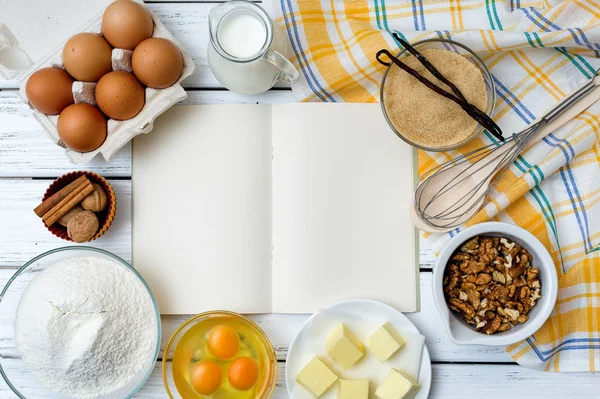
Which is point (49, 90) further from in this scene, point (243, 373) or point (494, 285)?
point (494, 285)

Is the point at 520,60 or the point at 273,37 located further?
the point at 520,60

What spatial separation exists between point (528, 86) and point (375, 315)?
421 mm

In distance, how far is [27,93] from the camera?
2.60 ft

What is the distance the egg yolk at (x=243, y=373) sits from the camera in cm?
82

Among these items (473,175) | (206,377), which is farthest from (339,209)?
(206,377)

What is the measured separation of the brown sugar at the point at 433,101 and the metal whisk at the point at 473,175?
0.15 ft

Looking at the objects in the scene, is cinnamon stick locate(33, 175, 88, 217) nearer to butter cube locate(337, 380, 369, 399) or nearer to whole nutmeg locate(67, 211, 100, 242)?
whole nutmeg locate(67, 211, 100, 242)

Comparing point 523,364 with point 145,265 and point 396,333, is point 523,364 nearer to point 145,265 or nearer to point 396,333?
point 396,333

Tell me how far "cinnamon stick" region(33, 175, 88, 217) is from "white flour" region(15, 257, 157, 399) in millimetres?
83

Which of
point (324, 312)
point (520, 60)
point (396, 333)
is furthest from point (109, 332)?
point (520, 60)

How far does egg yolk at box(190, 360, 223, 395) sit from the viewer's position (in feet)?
2.70

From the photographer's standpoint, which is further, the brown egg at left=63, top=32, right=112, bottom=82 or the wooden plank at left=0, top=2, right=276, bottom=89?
the wooden plank at left=0, top=2, right=276, bottom=89

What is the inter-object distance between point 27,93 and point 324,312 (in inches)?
20.8

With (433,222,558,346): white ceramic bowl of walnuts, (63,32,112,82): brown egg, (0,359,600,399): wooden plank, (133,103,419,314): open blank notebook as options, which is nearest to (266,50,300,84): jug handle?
(133,103,419,314): open blank notebook
